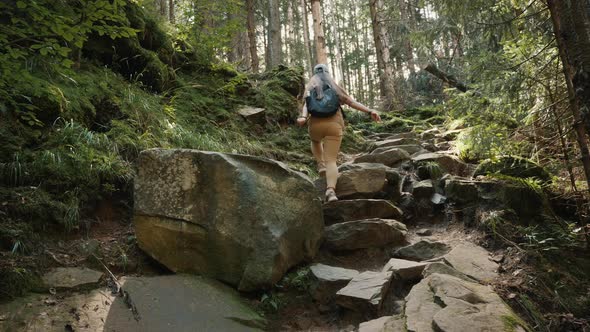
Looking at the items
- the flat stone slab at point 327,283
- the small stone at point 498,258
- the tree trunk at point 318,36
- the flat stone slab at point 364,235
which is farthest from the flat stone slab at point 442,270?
the tree trunk at point 318,36

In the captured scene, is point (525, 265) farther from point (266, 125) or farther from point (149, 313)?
point (266, 125)

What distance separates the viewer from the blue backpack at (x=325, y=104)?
5.38 m

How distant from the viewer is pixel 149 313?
331 centimetres

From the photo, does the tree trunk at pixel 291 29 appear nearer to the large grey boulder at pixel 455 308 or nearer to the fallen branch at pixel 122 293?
the fallen branch at pixel 122 293

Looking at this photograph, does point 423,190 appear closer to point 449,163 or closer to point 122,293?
point 449,163

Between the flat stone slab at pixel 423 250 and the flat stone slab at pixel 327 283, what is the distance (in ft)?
2.46

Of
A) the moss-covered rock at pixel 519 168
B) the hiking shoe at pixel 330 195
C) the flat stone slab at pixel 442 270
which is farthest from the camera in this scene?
the hiking shoe at pixel 330 195

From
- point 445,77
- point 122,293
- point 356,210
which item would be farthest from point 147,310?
point 445,77

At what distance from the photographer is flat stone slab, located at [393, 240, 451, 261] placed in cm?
447

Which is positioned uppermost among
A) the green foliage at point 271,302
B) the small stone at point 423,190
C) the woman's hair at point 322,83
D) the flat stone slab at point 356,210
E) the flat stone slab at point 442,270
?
the woman's hair at point 322,83

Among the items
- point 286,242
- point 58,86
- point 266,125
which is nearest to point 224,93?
point 266,125

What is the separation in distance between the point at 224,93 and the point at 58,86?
3.93 m

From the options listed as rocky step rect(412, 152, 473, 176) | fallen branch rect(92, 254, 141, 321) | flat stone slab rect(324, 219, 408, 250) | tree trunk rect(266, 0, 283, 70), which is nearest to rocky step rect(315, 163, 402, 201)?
flat stone slab rect(324, 219, 408, 250)

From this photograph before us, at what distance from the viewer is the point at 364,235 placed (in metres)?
4.80
